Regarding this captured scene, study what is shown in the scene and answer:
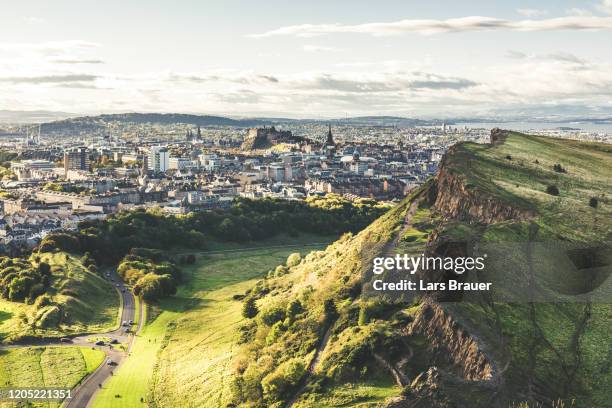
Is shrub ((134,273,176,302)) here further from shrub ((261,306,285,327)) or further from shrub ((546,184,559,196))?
shrub ((546,184,559,196))

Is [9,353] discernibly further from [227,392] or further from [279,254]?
[279,254]

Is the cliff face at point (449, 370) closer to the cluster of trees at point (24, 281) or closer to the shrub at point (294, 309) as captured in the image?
the shrub at point (294, 309)

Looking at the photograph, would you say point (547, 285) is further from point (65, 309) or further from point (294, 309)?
point (65, 309)

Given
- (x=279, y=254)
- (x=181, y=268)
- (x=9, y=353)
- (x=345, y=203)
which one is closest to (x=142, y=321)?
(x=9, y=353)

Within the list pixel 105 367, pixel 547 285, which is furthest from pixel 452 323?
pixel 105 367

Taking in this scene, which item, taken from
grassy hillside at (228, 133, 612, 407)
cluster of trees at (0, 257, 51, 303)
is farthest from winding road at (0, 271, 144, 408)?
grassy hillside at (228, 133, 612, 407)

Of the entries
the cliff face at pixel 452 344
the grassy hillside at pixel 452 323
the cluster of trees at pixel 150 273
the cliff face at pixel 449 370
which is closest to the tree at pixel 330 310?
the grassy hillside at pixel 452 323
